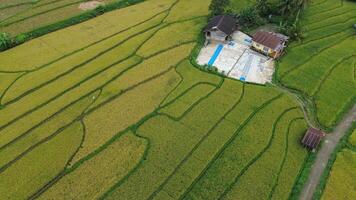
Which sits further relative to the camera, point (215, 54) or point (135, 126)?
point (215, 54)

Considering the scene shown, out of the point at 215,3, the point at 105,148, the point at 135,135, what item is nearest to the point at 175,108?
the point at 135,135

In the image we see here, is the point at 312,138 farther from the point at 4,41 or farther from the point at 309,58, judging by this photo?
the point at 4,41

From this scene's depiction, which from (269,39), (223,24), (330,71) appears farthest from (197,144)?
(330,71)

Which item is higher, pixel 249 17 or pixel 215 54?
pixel 249 17

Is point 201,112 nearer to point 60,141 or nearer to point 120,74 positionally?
point 120,74

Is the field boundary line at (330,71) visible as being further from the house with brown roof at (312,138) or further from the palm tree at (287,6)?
the palm tree at (287,6)

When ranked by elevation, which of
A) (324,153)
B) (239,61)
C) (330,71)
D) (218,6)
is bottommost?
(324,153)
